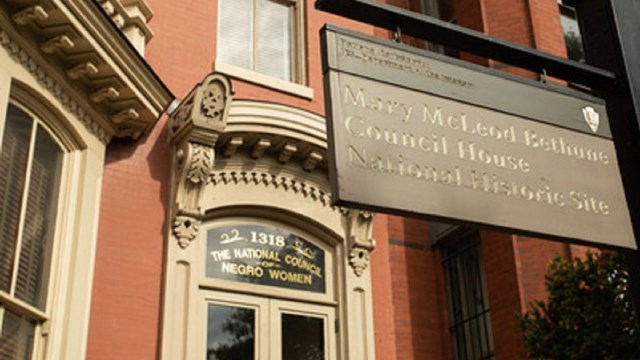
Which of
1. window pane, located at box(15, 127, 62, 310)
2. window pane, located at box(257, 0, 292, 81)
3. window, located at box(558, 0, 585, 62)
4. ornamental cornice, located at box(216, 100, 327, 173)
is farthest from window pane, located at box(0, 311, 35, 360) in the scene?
window, located at box(558, 0, 585, 62)

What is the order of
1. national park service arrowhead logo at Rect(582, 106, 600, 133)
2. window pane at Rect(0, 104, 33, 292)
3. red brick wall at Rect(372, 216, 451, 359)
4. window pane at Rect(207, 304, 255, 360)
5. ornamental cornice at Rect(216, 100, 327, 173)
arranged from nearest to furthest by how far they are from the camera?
national park service arrowhead logo at Rect(582, 106, 600, 133) → window pane at Rect(0, 104, 33, 292) → window pane at Rect(207, 304, 255, 360) → ornamental cornice at Rect(216, 100, 327, 173) → red brick wall at Rect(372, 216, 451, 359)

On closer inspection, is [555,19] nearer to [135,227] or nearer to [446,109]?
[135,227]

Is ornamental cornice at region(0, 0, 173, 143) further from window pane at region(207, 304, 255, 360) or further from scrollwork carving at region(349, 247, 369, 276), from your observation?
scrollwork carving at region(349, 247, 369, 276)

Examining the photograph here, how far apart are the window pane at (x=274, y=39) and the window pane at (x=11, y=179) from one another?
160 inches

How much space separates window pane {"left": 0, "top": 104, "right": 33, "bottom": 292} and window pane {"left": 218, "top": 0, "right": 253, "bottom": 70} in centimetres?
365

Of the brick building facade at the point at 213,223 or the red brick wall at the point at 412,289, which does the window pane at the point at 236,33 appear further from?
the red brick wall at the point at 412,289

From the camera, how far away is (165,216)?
910 cm

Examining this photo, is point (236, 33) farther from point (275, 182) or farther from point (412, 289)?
point (412, 289)

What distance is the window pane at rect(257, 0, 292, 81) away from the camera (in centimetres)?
1102

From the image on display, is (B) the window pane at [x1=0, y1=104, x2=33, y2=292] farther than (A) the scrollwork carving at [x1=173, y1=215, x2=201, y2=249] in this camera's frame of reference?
No

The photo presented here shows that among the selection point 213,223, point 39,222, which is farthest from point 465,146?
point 213,223

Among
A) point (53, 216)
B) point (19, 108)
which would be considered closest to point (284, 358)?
point (53, 216)

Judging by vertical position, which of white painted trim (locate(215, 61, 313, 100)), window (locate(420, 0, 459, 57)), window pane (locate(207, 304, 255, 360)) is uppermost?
window (locate(420, 0, 459, 57))

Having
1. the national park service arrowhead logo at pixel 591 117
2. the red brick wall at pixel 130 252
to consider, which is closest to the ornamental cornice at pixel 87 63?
the red brick wall at pixel 130 252
